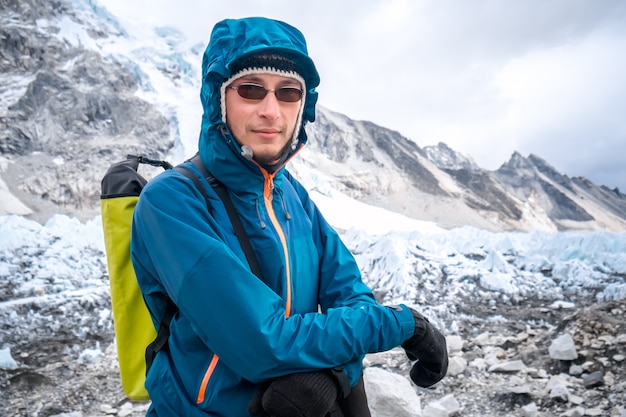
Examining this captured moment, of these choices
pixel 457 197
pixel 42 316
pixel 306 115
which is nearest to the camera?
pixel 306 115

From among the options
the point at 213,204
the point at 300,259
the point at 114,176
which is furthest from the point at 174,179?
the point at 300,259

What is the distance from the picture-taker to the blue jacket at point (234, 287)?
1.05 m

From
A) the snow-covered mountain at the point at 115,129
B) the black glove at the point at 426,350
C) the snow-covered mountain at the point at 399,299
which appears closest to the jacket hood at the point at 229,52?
the black glove at the point at 426,350

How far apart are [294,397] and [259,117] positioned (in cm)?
89

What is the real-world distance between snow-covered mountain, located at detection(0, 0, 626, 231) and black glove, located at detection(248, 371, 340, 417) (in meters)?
27.6

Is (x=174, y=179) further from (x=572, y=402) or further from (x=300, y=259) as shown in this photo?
(x=572, y=402)

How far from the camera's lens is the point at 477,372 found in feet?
13.9

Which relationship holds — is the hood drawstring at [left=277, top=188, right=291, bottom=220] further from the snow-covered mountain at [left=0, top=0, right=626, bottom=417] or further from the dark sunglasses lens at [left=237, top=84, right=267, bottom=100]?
the snow-covered mountain at [left=0, top=0, right=626, bottom=417]

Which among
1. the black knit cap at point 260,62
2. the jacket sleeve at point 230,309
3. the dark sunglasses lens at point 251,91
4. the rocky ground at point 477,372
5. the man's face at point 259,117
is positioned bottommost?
the rocky ground at point 477,372

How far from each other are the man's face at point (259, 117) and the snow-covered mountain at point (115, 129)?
27.4 meters

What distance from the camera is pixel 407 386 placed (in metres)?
3.38

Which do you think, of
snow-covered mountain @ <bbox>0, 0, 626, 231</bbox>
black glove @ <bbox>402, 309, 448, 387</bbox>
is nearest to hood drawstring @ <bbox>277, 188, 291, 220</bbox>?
black glove @ <bbox>402, 309, 448, 387</bbox>

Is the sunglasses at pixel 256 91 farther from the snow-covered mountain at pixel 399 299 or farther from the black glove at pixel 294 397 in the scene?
the snow-covered mountain at pixel 399 299

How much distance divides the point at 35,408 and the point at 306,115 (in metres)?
4.25
